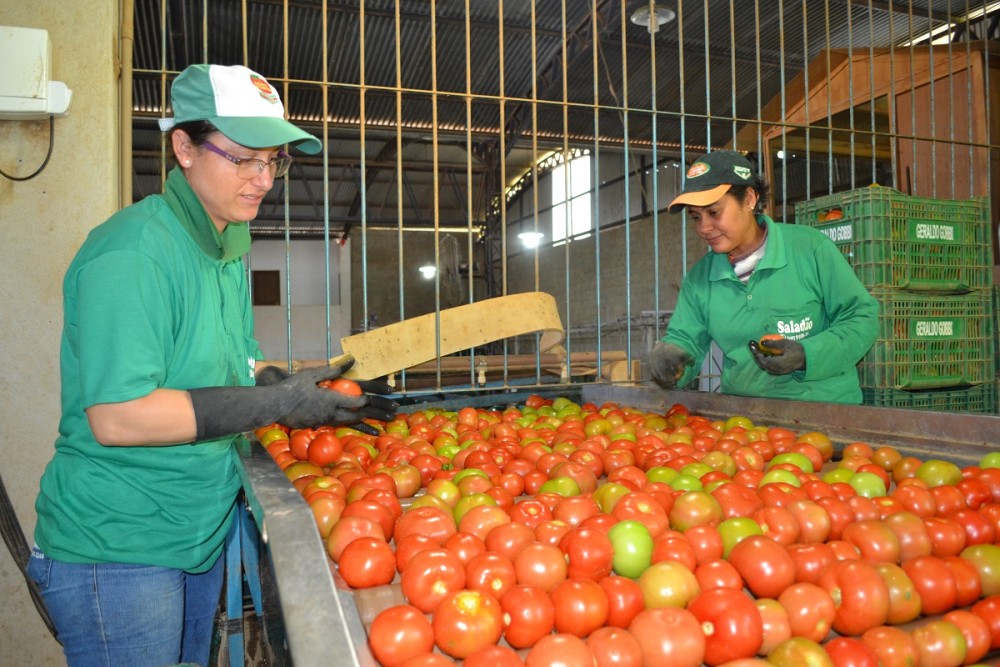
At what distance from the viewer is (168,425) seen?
1.47 metres

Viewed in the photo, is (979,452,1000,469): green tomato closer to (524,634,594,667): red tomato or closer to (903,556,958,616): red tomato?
(903,556,958,616): red tomato

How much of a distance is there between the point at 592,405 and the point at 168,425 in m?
2.28

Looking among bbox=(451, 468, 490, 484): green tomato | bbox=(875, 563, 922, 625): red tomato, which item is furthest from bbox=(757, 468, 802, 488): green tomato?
bbox=(451, 468, 490, 484): green tomato

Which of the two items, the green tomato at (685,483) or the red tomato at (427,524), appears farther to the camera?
the green tomato at (685,483)

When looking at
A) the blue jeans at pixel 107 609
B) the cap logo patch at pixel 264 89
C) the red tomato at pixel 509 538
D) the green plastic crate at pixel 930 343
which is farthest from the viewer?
the green plastic crate at pixel 930 343

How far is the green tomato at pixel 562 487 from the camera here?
1.95 m

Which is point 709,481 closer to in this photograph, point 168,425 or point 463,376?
point 168,425

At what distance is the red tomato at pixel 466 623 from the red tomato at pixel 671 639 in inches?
9.3

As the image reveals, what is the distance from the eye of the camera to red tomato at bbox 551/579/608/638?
3.93ft

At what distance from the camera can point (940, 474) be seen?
1.94 meters

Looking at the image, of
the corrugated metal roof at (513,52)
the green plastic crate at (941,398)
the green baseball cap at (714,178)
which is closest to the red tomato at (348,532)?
the green baseball cap at (714,178)

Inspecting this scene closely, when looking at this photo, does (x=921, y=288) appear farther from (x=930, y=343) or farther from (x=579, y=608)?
(x=579, y=608)

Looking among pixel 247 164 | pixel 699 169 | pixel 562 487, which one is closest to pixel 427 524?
pixel 562 487

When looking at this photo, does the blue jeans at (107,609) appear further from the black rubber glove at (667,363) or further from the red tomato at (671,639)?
the black rubber glove at (667,363)
